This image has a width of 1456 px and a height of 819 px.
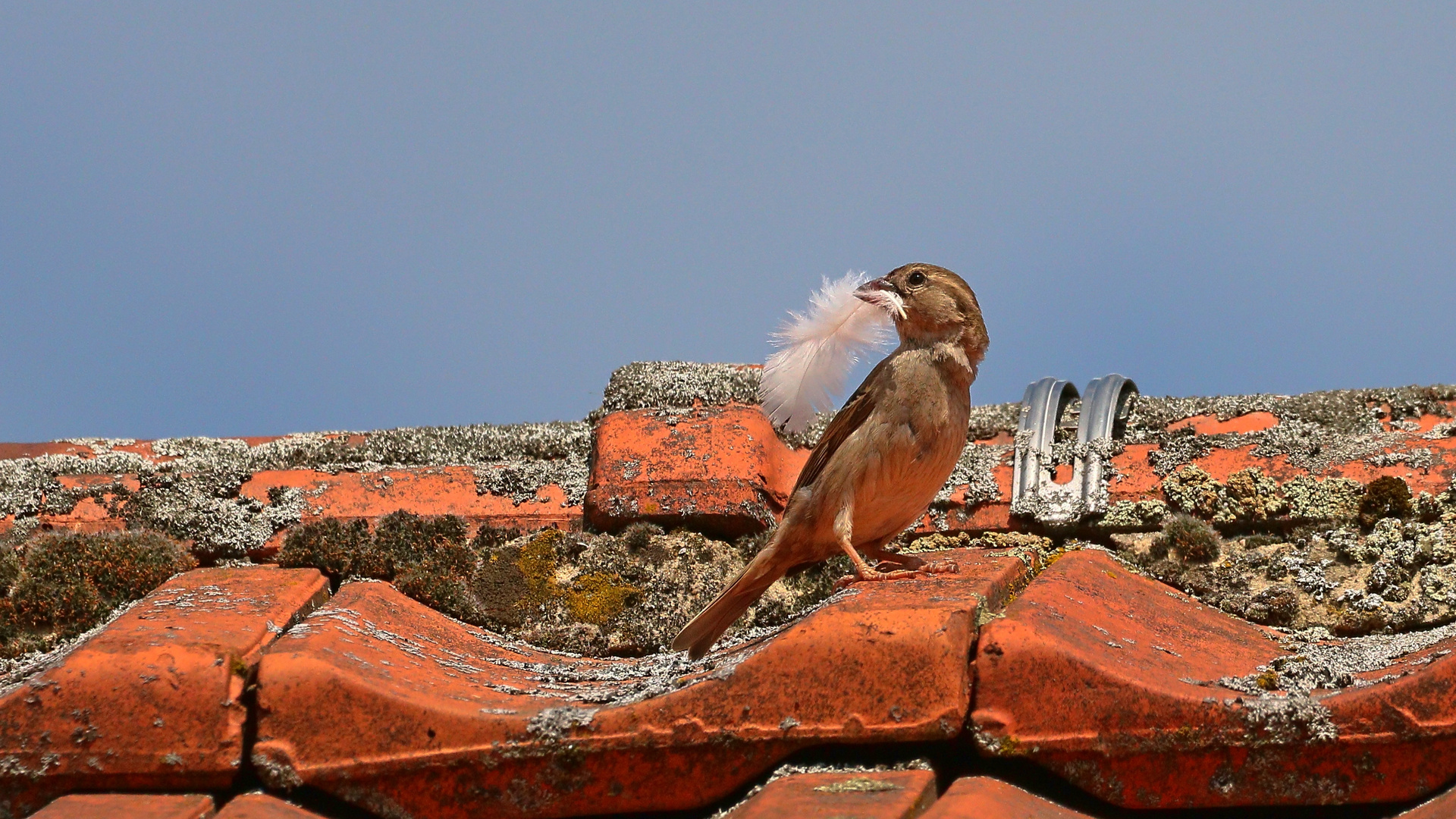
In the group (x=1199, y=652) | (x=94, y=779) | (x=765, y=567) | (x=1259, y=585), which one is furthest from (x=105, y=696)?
(x=1259, y=585)

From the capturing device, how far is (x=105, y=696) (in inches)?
117

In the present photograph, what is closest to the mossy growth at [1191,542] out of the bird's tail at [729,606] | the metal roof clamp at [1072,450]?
the metal roof clamp at [1072,450]

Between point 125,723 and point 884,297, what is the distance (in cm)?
279

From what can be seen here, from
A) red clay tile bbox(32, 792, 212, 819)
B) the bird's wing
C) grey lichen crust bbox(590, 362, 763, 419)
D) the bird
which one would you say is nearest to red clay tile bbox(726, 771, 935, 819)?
red clay tile bbox(32, 792, 212, 819)

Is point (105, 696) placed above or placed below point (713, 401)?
below

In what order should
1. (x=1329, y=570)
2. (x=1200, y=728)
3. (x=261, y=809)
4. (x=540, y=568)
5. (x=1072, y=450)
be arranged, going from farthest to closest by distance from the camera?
1. (x=1072, y=450)
2. (x=540, y=568)
3. (x=1329, y=570)
4. (x=261, y=809)
5. (x=1200, y=728)

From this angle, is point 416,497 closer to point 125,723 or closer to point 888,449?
point 888,449

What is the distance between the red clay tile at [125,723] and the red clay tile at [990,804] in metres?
1.52

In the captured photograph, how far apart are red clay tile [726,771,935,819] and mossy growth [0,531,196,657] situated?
2.44 meters

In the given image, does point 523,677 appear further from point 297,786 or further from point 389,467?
point 389,467

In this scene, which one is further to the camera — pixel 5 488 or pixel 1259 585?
pixel 5 488

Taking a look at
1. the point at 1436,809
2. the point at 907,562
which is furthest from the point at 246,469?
the point at 1436,809

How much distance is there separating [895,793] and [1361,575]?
2258mm

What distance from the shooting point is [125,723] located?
9.70 ft
